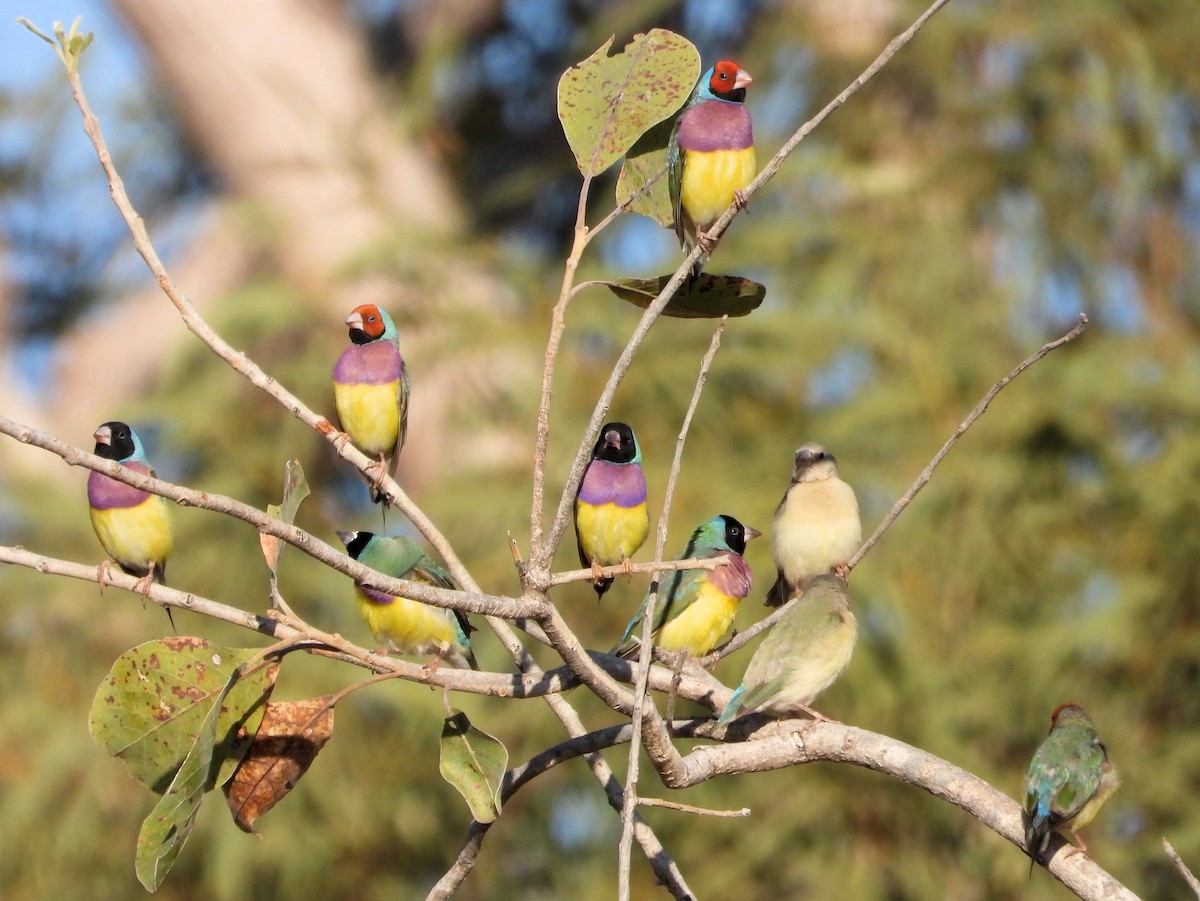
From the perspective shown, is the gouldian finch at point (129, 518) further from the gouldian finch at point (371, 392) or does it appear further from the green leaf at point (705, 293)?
the green leaf at point (705, 293)

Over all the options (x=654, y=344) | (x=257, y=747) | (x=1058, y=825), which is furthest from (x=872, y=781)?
(x=257, y=747)

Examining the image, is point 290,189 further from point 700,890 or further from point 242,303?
point 700,890

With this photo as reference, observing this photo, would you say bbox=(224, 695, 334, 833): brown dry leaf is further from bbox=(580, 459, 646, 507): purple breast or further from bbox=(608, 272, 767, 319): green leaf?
bbox=(580, 459, 646, 507): purple breast

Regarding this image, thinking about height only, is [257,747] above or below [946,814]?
below

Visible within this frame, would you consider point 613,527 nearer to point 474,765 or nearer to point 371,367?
point 371,367

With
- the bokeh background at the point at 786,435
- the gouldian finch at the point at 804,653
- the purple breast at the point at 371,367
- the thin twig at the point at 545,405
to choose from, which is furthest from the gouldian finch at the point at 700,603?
the bokeh background at the point at 786,435

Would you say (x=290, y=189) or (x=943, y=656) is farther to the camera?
(x=290, y=189)

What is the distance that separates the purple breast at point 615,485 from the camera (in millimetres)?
3412

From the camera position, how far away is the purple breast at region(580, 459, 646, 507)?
3412mm

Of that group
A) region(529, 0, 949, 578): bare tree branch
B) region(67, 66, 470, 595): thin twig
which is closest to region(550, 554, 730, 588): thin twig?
→ region(529, 0, 949, 578): bare tree branch

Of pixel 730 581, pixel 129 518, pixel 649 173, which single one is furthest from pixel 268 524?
pixel 129 518

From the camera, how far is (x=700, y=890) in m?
8.06

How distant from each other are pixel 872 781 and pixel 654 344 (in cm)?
285

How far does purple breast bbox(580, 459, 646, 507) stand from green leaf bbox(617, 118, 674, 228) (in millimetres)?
1104
